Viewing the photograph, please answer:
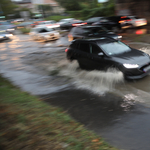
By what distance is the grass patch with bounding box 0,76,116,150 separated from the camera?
9.23 feet

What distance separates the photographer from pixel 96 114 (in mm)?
4355

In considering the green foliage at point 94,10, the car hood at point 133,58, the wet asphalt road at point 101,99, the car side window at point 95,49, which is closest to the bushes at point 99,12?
the green foliage at point 94,10

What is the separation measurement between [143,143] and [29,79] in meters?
6.08

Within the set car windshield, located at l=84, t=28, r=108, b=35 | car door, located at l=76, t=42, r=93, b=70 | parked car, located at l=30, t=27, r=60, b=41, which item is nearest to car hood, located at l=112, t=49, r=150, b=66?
car door, located at l=76, t=42, r=93, b=70

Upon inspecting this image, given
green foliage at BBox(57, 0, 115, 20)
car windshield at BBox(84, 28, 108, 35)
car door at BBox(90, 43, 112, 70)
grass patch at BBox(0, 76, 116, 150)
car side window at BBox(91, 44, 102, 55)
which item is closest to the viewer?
grass patch at BBox(0, 76, 116, 150)

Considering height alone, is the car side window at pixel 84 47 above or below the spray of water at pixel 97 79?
above

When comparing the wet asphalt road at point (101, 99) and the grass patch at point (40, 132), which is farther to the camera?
the wet asphalt road at point (101, 99)

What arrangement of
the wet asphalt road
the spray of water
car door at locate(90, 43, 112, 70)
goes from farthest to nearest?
1. car door at locate(90, 43, 112, 70)
2. the spray of water
3. the wet asphalt road

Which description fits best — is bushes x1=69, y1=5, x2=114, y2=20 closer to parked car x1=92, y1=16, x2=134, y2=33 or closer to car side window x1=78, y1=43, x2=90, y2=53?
parked car x1=92, y1=16, x2=134, y2=33

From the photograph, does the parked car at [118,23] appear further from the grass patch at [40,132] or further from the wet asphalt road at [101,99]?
the grass patch at [40,132]

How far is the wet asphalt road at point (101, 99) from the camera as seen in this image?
3527mm

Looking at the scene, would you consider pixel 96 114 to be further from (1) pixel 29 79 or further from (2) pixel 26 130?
(1) pixel 29 79

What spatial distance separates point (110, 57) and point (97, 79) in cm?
110

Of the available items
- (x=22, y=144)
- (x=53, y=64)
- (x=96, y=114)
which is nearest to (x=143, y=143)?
(x=96, y=114)
